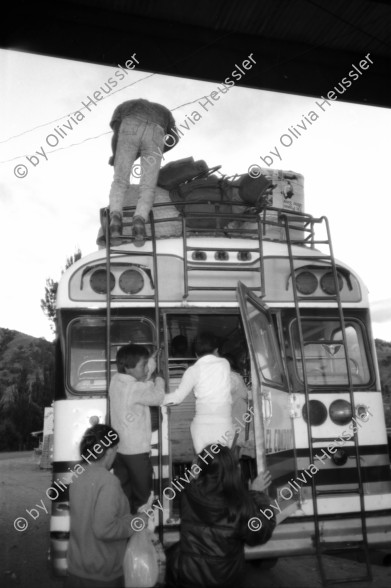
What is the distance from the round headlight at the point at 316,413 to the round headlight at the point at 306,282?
1.09 metres

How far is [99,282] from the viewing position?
512cm

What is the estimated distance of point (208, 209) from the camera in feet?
21.0

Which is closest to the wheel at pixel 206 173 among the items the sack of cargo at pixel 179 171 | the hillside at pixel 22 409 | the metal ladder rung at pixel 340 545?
the sack of cargo at pixel 179 171

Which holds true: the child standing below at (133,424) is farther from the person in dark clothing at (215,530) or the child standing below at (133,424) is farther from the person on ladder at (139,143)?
the person on ladder at (139,143)

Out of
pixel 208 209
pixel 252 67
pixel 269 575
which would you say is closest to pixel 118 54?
pixel 252 67

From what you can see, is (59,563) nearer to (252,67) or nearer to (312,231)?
(312,231)

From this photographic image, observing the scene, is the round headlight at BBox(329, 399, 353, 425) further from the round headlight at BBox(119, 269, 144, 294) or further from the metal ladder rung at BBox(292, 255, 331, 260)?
the round headlight at BBox(119, 269, 144, 294)

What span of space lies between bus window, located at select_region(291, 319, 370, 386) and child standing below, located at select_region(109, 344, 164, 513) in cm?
164

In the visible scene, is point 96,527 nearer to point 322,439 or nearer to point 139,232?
point 322,439

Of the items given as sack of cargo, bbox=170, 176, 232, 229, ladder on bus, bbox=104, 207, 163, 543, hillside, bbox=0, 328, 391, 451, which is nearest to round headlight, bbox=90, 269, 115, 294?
ladder on bus, bbox=104, 207, 163, 543

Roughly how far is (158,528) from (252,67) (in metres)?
5.10

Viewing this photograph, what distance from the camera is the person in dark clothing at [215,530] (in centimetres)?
299

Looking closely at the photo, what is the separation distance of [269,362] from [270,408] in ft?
2.00

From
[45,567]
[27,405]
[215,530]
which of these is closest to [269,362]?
[215,530]
